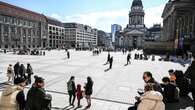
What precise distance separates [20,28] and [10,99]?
82.1m

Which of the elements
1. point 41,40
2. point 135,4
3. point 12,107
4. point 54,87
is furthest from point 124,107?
point 135,4

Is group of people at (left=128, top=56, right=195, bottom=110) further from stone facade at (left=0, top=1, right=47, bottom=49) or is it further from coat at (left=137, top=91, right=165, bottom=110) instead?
stone facade at (left=0, top=1, right=47, bottom=49)

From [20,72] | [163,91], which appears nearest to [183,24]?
[20,72]

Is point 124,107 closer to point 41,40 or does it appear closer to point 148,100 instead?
point 148,100

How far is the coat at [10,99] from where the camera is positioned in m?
4.27

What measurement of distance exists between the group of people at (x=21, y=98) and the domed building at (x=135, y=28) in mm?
118105

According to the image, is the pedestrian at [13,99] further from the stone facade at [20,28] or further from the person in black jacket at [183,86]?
the stone facade at [20,28]

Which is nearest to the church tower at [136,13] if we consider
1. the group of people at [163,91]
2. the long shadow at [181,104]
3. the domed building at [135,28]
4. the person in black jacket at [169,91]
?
the domed building at [135,28]

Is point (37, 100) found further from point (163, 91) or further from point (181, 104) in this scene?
point (181, 104)

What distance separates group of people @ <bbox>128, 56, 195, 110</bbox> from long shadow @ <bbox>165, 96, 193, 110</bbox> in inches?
6.3

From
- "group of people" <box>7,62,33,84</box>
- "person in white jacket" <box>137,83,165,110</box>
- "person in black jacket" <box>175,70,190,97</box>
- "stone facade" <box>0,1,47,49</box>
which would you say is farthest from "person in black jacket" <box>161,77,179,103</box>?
"stone facade" <box>0,1,47,49</box>

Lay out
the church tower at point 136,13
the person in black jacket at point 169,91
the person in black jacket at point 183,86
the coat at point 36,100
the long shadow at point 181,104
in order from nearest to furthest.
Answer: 1. the coat at point 36,100
2. the long shadow at point 181,104
3. the person in black jacket at point 169,91
4. the person in black jacket at point 183,86
5. the church tower at point 136,13

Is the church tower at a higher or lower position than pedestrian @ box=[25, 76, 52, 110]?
higher

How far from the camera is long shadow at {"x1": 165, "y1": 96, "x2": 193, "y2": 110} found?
729 cm
